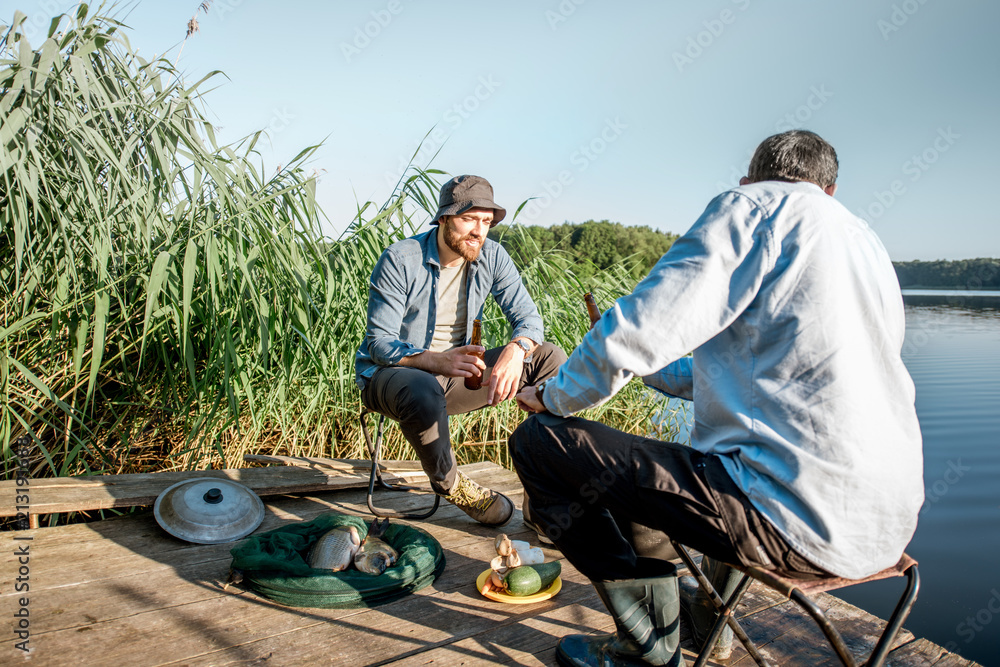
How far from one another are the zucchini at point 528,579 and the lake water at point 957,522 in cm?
132

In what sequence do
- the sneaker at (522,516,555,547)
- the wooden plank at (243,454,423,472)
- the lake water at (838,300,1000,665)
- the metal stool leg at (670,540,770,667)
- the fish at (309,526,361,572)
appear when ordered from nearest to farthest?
the metal stool leg at (670,540,770,667) → the fish at (309,526,361,572) → the sneaker at (522,516,555,547) → the wooden plank at (243,454,423,472) → the lake water at (838,300,1000,665)

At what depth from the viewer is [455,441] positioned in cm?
339

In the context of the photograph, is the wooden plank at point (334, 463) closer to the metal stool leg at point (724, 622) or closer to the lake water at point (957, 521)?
the metal stool leg at point (724, 622)

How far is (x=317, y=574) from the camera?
1.80 meters

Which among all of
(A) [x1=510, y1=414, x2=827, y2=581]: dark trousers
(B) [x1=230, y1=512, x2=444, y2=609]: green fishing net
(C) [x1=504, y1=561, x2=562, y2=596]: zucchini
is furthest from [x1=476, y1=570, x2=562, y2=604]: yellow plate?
(A) [x1=510, y1=414, x2=827, y2=581]: dark trousers

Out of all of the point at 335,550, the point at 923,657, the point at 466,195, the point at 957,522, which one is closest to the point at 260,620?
the point at 335,550

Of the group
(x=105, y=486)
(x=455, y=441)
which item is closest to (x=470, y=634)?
(x=105, y=486)

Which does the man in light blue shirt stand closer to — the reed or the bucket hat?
the bucket hat

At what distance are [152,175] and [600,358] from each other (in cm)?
232

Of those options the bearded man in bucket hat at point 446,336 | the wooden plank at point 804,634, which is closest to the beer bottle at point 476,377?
the bearded man in bucket hat at point 446,336

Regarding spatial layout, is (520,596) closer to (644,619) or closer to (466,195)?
(644,619)

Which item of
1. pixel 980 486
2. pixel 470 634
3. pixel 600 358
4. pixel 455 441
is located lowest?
pixel 980 486

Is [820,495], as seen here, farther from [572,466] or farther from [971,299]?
[971,299]

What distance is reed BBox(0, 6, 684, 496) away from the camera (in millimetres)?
2354
